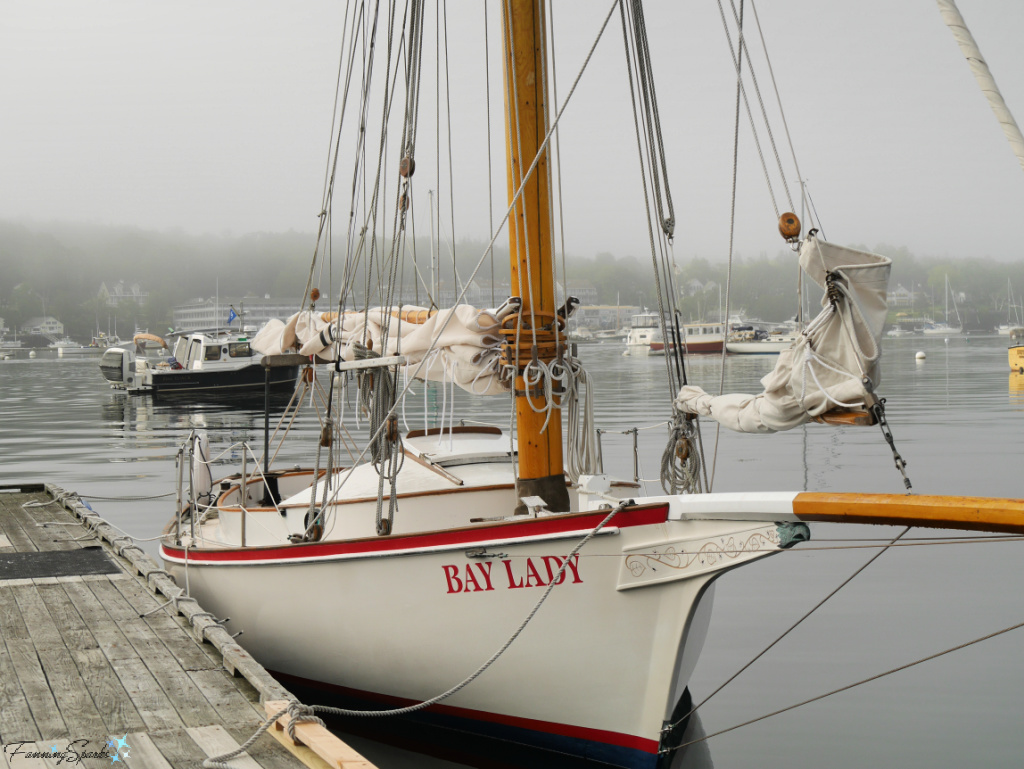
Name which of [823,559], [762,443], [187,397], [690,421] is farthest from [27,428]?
[690,421]

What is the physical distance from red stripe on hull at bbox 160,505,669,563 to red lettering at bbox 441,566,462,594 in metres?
0.17

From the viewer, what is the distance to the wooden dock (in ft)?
16.1

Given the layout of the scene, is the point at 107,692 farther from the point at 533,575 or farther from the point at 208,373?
the point at 208,373

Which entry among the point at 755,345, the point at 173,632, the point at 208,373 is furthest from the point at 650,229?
the point at 755,345

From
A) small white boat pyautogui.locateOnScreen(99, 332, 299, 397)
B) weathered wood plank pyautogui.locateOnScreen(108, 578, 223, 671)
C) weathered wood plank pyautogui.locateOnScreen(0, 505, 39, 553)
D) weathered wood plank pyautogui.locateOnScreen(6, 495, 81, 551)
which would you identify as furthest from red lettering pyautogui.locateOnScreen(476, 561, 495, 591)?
small white boat pyautogui.locateOnScreen(99, 332, 299, 397)

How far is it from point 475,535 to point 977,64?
385 centimetres

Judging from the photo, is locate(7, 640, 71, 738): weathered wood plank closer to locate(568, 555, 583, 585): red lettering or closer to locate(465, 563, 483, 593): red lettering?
locate(465, 563, 483, 593): red lettering

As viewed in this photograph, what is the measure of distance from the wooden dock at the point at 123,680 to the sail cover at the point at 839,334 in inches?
117

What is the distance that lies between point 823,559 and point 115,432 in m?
24.1

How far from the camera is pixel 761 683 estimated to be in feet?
26.6

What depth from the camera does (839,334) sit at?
5031 mm

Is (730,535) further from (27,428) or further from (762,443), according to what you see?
(27,428)

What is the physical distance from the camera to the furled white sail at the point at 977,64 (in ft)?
10.1

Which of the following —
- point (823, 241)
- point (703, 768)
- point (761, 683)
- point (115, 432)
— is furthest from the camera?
point (115, 432)
